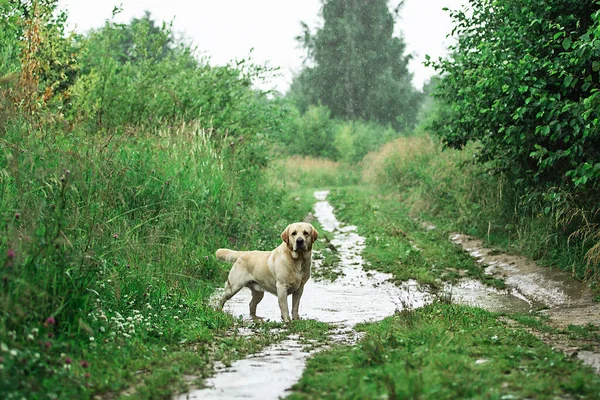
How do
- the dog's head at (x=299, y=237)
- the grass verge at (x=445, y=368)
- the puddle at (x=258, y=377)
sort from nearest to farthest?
the grass verge at (x=445, y=368), the puddle at (x=258, y=377), the dog's head at (x=299, y=237)

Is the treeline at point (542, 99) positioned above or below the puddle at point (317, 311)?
above

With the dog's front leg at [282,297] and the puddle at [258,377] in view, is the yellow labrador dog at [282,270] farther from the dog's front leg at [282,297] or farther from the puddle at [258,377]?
the puddle at [258,377]

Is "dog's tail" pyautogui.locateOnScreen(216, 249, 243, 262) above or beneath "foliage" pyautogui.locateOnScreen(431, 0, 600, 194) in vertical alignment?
beneath

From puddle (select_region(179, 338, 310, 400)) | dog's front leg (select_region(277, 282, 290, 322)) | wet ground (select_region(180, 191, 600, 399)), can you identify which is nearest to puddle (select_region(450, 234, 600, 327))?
wet ground (select_region(180, 191, 600, 399))

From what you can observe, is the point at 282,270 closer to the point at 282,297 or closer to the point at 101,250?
the point at 282,297

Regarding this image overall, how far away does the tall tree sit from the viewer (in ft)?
198

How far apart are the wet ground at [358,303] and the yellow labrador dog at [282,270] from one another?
44 centimetres

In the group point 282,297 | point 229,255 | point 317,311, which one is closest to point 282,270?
point 282,297

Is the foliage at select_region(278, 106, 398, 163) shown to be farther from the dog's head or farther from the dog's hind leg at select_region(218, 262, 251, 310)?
the dog's head

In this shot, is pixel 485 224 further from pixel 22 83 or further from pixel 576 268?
pixel 22 83

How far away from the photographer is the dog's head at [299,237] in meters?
8.55

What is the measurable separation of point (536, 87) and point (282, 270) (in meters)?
5.40

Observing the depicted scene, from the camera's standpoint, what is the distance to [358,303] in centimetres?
1007

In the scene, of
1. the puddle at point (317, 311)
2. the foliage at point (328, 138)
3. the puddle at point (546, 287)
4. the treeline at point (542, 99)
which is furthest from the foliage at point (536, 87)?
the foliage at point (328, 138)
